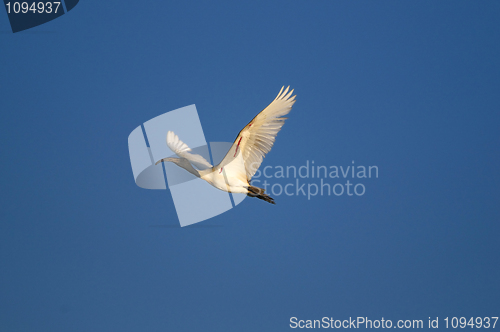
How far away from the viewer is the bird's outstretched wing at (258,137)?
304 centimetres

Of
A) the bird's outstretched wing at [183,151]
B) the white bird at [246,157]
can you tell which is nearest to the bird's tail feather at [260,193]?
the white bird at [246,157]

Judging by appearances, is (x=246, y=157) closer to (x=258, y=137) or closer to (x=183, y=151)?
(x=258, y=137)

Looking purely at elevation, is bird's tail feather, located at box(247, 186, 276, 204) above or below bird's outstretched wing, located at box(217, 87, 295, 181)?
below

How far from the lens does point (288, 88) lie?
303 cm

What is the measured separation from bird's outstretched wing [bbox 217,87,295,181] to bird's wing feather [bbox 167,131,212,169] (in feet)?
0.54

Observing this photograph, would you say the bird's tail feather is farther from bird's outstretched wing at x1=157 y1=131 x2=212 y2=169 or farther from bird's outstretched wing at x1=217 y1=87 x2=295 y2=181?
bird's outstretched wing at x1=157 y1=131 x2=212 y2=169

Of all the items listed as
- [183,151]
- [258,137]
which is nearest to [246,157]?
[258,137]

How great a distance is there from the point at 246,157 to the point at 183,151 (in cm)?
60

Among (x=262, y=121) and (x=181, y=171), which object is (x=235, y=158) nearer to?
(x=262, y=121)

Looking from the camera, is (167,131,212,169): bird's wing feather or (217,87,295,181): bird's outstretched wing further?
(167,131,212,169): bird's wing feather

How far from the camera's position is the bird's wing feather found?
3.35 metres

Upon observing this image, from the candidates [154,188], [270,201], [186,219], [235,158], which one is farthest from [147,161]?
[270,201]

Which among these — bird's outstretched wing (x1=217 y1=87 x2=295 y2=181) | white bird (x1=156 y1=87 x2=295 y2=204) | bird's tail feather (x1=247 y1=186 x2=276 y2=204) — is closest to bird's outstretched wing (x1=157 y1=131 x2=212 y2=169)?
white bird (x1=156 y1=87 x2=295 y2=204)

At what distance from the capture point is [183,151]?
358 centimetres
